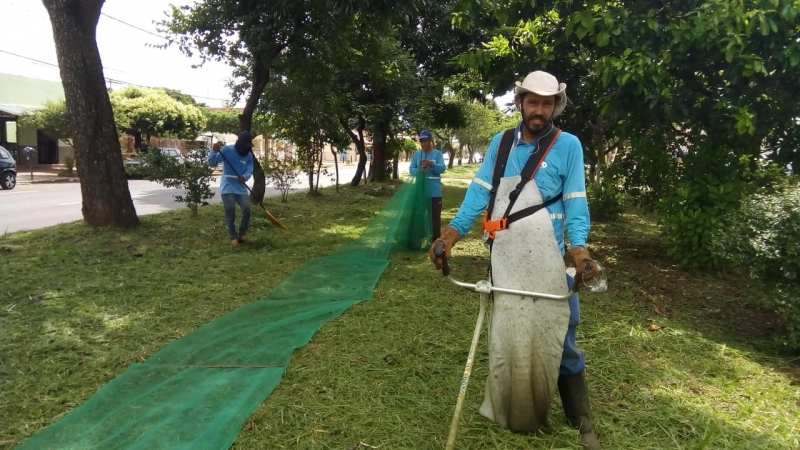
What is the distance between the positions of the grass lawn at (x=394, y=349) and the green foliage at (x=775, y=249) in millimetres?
417

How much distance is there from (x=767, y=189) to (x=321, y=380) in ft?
17.1

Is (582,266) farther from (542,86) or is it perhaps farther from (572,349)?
(542,86)

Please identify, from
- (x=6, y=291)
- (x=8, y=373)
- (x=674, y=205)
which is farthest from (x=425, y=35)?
(x=8, y=373)

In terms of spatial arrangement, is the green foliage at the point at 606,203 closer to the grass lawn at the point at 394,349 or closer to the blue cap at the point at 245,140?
the grass lawn at the point at 394,349

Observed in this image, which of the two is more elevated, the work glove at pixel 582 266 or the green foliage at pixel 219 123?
the green foliage at pixel 219 123

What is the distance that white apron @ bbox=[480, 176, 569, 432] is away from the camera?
97.0 inches

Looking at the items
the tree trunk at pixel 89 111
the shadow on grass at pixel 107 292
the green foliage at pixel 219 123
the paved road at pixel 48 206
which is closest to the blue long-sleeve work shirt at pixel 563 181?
the shadow on grass at pixel 107 292

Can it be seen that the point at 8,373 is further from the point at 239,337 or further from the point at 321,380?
the point at 321,380

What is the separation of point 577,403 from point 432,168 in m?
4.50

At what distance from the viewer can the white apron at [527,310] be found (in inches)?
97.0

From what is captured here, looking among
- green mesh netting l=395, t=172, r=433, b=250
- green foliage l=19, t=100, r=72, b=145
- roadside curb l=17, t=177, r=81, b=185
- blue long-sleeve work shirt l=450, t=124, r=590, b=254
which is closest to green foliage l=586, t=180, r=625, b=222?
green mesh netting l=395, t=172, r=433, b=250

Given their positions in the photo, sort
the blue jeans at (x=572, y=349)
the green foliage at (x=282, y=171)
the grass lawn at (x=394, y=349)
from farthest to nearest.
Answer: the green foliage at (x=282, y=171) → the grass lawn at (x=394, y=349) → the blue jeans at (x=572, y=349)

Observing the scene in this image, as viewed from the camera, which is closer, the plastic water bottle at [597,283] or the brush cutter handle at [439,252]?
the plastic water bottle at [597,283]

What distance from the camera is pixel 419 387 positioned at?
3.35 m
